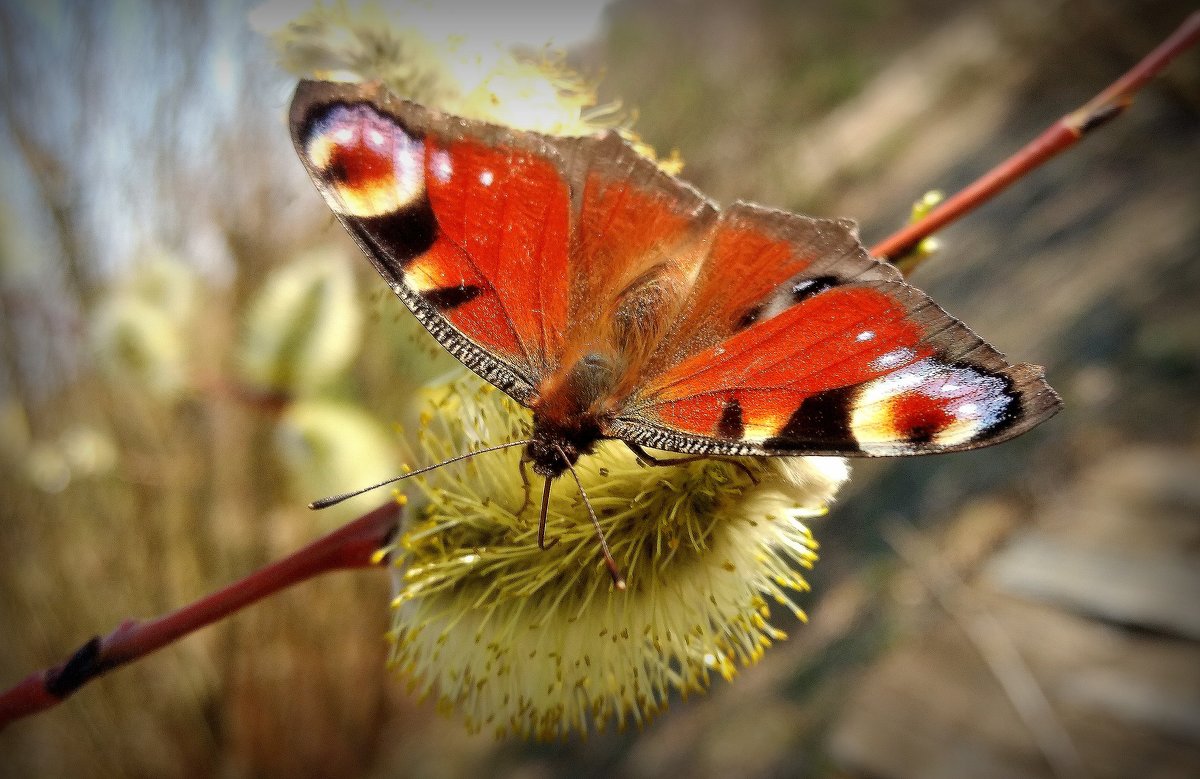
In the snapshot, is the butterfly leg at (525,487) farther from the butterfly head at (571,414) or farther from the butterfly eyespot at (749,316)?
the butterfly eyespot at (749,316)

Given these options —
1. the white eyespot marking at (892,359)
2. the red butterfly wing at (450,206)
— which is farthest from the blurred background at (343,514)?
the white eyespot marking at (892,359)

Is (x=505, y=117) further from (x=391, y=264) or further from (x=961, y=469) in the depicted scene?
(x=961, y=469)

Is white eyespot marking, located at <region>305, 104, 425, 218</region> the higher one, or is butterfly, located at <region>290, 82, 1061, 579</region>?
white eyespot marking, located at <region>305, 104, 425, 218</region>

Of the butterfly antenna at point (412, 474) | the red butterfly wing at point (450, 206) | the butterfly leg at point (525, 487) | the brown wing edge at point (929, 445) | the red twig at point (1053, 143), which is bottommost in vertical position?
the brown wing edge at point (929, 445)

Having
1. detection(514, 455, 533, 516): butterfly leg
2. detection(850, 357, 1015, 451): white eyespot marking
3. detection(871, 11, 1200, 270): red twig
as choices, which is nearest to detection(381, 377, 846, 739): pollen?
detection(514, 455, 533, 516): butterfly leg

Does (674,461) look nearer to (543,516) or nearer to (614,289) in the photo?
(543,516)

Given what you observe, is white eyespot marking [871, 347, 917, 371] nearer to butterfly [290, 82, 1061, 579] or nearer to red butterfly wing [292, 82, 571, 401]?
butterfly [290, 82, 1061, 579]

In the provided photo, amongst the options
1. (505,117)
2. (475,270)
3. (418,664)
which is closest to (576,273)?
(475,270)
